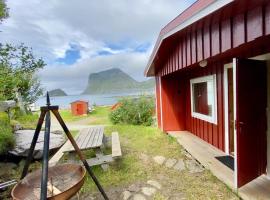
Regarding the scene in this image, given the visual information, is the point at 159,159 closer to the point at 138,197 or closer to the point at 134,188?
the point at 134,188

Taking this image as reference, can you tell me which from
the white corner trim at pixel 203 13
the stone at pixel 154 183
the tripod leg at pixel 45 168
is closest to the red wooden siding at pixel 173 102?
the white corner trim at pixel 203 13

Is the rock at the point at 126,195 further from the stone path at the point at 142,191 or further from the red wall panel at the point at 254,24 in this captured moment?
the red wall panel at the point at 254,24

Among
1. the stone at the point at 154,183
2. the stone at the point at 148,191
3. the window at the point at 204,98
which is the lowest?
the stone at the point at 148,191

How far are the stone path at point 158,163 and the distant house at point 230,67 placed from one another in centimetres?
83

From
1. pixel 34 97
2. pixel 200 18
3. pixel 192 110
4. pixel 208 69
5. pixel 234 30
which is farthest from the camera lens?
pixel 34 97

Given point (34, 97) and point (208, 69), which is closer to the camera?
point (208, 69)

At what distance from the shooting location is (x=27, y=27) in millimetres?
15750

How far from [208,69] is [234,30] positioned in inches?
113

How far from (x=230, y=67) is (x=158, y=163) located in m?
2.37

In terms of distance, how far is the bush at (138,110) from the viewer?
33.0 feet

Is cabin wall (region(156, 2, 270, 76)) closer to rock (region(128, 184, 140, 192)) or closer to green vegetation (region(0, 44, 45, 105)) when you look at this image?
rock (region(128, 184, 140, 192))

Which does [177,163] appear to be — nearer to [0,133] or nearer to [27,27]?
[0,133]

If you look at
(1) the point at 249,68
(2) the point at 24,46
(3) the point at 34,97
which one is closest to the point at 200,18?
(1) the point at 249,68

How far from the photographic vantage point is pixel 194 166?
4.52 m
